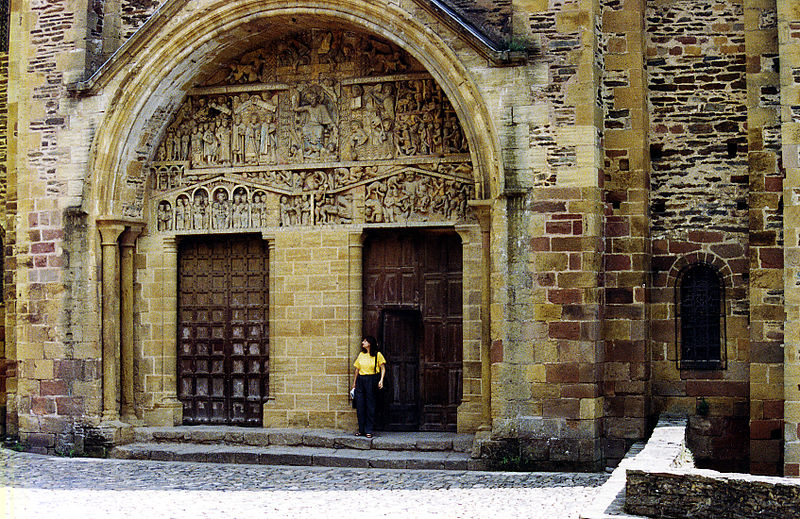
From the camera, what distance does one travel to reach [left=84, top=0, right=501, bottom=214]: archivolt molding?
1325 cm

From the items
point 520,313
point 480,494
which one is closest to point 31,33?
point 520,313

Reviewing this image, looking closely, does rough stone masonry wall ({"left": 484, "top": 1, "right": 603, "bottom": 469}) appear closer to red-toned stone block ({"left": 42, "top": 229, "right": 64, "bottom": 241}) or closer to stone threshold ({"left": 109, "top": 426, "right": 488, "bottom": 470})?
stone threshold ({"left": 109, "top": 426, "right": 488, "bottom": 470})

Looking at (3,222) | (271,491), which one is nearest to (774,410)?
(271,491)

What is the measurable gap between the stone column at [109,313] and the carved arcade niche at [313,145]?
724 millimetres

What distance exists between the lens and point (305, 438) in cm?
1417

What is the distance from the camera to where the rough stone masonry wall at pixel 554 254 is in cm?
1280

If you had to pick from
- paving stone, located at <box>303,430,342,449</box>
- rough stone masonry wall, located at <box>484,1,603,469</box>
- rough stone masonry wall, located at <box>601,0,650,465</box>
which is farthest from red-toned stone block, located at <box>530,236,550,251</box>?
paving stone, located at <box>303,430,342,449</box>

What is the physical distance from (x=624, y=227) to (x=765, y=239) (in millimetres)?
1494

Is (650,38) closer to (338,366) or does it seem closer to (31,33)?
(338,366)

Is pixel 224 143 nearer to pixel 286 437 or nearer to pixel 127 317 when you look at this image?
pixel 127 317

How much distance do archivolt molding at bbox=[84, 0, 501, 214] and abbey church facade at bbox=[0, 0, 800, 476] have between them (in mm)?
33

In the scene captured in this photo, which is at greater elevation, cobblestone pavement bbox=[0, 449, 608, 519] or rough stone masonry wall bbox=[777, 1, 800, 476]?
rough stone masonry wall bbox=[777, 1, 800, 476]

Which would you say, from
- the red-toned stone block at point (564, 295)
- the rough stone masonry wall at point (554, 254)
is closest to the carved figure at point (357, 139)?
the rough stone masonry wall at point (554, 254)

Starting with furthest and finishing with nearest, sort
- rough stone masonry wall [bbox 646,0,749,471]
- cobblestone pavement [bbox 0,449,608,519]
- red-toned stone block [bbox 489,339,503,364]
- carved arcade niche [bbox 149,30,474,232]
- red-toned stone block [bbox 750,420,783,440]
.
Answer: carved arcade niche [bbox 149,30,474,232], rough stone masonry wall [bbox 646,0,749,471], red-toned stone block [bbox 489,339,503,364], red-toned stone block [bbox 750,420,783,440], cobblestone pavement [bbox 0,449,608,519]
